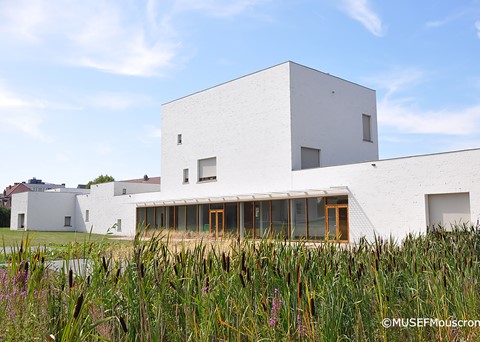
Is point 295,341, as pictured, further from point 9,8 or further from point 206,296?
point 9,8

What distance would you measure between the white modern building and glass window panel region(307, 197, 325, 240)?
0.15ft

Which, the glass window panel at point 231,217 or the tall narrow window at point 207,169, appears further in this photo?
the tall narrow window at point 207,169

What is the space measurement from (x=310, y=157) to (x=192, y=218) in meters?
8.58

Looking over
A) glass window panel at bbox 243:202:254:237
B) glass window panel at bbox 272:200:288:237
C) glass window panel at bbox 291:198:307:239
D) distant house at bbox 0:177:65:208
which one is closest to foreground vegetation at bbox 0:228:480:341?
glass window panel at bbox 291:198:307:239

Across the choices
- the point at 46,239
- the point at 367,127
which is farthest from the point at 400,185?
the point at 46,239

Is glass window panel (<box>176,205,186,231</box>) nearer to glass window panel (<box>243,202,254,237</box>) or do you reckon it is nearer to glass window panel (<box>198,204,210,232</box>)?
glass window panel (<box>198,204,210,232</box>)

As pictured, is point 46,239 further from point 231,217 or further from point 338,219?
point 338,219

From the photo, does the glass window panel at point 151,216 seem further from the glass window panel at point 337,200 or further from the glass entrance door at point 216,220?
the glass window panel at point 337,200

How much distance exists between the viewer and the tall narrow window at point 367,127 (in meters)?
26.5

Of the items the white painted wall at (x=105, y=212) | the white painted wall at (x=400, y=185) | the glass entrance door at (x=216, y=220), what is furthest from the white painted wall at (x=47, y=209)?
the white painted wall at (x=400, y=185)

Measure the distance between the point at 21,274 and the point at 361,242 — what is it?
127 inches

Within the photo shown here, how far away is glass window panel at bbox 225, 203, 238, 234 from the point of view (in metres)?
24.7

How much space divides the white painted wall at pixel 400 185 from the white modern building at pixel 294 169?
0.04 metres

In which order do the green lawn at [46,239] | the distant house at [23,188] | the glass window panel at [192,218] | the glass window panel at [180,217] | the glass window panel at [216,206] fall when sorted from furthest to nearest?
the distant house at [23,188]
the glass window panel at [180,217]
the glass window panel at [192,218]
the glass window panel at [216,206]
the green lawn at [46,239]
